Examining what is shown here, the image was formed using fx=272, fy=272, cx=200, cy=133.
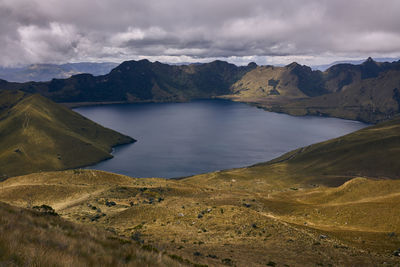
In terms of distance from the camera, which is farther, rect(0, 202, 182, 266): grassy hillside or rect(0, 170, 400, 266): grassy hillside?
rect(0, 170, 400, 266): grassy hillside

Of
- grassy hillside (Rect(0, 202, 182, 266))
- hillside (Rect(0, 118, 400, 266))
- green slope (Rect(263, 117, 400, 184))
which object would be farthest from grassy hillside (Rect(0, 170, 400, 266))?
green slope (Rect(263, 117, 400, 184))

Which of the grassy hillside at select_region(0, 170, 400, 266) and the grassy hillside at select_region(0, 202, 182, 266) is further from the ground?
the grassy hillside at select_region(0, 202, 182, 266)

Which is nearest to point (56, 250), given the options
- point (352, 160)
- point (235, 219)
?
point (235, 219)

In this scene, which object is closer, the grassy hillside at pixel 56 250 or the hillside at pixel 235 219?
the grassy hillside at pixel 56 250

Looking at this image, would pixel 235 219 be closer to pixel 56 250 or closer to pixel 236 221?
pixel 236 221

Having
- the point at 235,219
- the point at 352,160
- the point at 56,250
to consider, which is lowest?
the point at 352,160

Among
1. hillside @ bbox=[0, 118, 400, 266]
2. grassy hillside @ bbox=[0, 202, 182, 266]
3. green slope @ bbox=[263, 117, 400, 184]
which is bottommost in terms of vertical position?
green slope @ bbox=[263, 117, 400, 184]

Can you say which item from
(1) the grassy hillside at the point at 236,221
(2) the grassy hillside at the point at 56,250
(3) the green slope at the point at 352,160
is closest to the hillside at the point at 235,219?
(1) the grassy hillside at the point at 236,221

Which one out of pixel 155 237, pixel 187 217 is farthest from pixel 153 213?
pixel 155 237

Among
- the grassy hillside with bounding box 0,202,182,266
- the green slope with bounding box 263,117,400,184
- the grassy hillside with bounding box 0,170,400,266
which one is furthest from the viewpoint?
the green slope with bounding box 263,117,400,184

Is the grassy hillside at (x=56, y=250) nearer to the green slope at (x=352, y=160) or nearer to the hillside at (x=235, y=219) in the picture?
the hillside at (x=235, y=219)

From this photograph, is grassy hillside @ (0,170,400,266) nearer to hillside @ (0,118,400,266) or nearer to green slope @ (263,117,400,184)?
hillside @ (0,118,400,266)

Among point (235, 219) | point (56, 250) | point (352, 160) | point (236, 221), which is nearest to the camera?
point (56, 250)

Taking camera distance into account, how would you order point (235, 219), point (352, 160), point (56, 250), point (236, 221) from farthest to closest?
1. point (352, 160)
2. point (235, 219)
3. point (236, 221)
4. point (56, 250)
